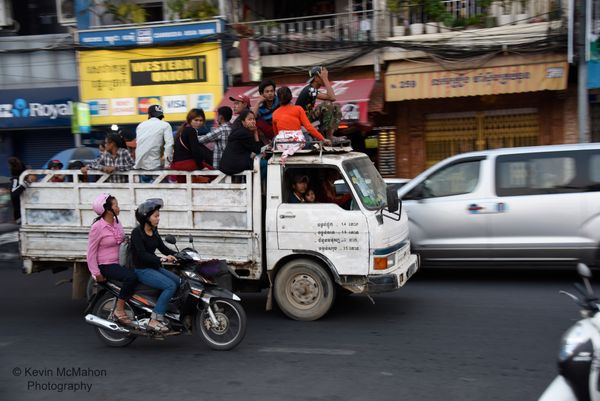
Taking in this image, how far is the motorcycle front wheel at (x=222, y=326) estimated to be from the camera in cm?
569

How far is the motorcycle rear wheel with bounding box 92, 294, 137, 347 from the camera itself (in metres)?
5.98

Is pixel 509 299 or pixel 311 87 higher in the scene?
pixel 311 87

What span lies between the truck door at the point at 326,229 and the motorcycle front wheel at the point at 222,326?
109 centimetres

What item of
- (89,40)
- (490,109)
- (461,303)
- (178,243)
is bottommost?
(461,303)

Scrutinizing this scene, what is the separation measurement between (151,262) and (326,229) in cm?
181

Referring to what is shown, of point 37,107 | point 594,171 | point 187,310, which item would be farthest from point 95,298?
point 37,107

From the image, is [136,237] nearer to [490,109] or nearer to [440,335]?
[440,335]

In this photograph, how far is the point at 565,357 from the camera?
3.01 m

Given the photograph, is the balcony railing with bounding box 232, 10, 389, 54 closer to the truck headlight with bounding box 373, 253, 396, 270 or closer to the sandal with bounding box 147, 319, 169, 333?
the truck headlight with bounding box 373, 253, 396, 270

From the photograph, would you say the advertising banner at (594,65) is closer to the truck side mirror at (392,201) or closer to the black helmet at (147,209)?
the truck side mirror at (392,201)

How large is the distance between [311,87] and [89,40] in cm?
1067

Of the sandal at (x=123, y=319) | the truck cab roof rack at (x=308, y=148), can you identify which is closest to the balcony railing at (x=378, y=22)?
the truck cab roof rack at (x=308, y=148)

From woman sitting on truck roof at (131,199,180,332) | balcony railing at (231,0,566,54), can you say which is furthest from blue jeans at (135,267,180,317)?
balcony railing at (231,0,566,54)

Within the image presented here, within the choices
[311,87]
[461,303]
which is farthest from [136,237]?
[461,303]
